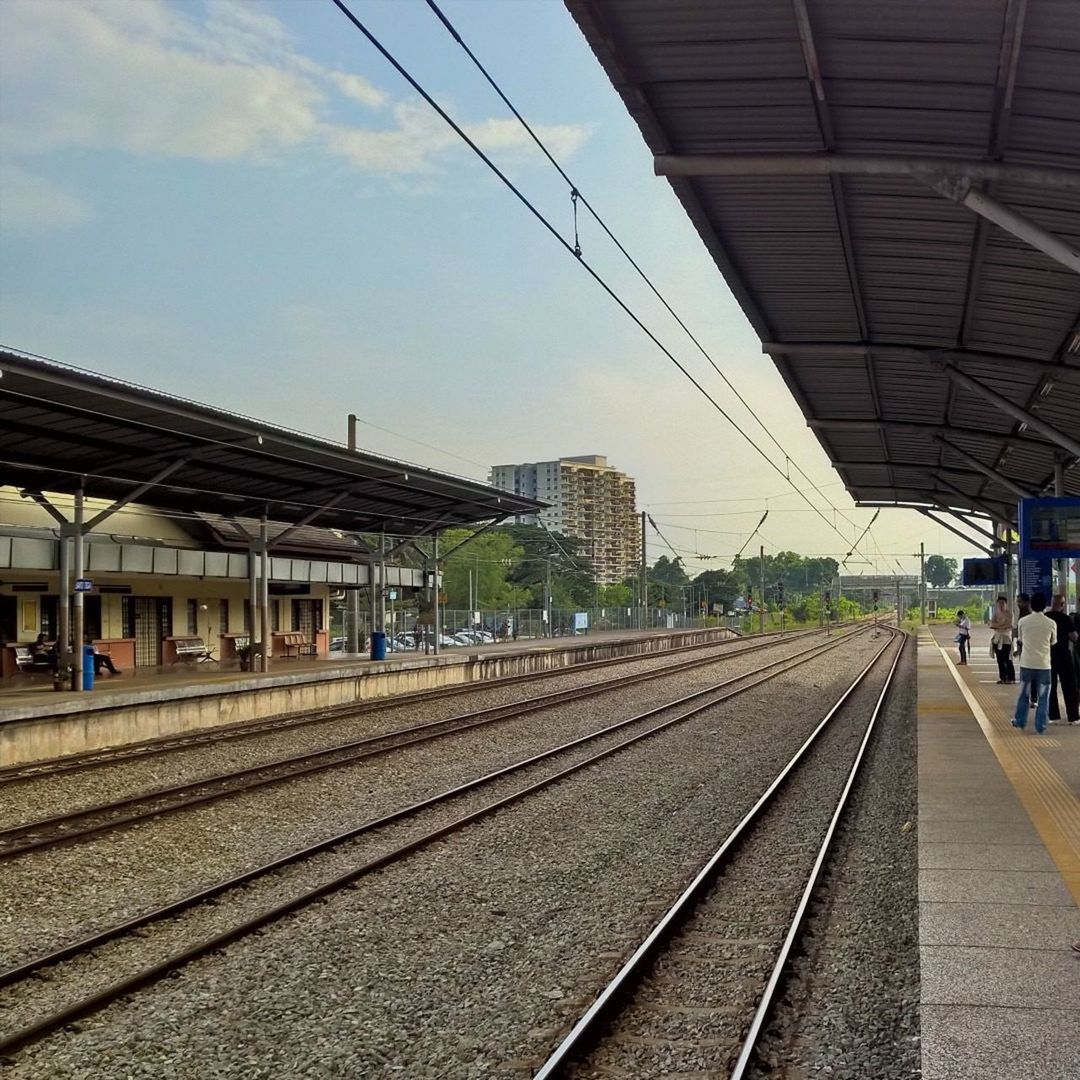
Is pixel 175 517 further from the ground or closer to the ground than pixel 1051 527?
further from the ground

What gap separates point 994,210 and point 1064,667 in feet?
25.1

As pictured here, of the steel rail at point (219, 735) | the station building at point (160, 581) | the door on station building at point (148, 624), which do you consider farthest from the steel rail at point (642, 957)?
the door on station building at point (148, 624)

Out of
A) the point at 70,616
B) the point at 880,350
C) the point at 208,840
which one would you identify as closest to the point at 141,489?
the point at 70,616

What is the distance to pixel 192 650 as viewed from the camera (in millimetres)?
29828

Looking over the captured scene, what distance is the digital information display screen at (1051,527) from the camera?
15.5 metres

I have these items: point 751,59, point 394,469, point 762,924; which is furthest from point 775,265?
point 394,469

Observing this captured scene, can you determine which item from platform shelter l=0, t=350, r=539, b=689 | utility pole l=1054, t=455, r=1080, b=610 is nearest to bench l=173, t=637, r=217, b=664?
platform shelter l=0, t=350, r=539, b=689

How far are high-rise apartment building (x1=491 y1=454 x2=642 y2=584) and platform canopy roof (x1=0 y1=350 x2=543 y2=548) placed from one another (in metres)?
109

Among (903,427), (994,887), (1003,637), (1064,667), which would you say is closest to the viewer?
(994,887)

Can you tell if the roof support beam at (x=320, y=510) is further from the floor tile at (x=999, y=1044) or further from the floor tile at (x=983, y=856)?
the floor tile at (x=999, y=1044)

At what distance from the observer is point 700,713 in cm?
2009

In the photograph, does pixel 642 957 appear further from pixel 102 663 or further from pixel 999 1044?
pixel 102 663

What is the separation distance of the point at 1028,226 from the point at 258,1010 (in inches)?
284

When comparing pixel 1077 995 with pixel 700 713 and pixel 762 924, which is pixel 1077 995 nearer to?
pixel 762 924
